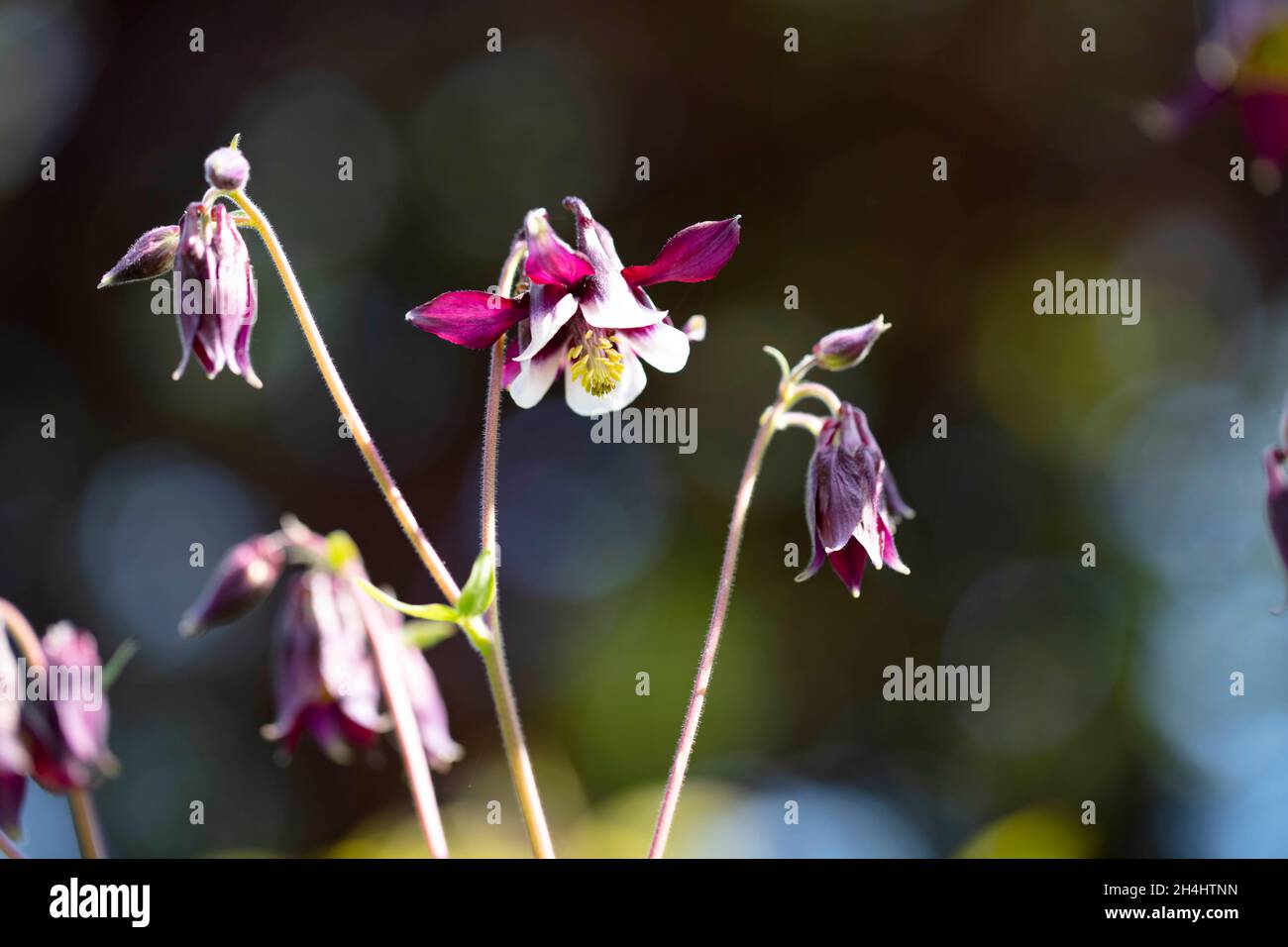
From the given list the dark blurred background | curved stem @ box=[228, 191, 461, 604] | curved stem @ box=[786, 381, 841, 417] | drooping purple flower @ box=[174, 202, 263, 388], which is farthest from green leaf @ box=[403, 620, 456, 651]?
the dark blurred background

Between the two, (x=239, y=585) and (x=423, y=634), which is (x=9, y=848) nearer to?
(x=239, y=585)

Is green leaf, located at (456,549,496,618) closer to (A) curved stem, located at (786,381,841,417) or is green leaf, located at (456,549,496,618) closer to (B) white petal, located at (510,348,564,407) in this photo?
(B) white petal, located at (510,348,564,407)

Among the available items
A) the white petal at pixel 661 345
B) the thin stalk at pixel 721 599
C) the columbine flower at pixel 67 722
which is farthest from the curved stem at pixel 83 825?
the white petal at pixel 661 345

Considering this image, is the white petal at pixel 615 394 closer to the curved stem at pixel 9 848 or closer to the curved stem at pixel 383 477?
the curved stem at pixel 383 477

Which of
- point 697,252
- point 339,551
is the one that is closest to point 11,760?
point 339,551

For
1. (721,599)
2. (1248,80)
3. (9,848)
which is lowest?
(9,848)
